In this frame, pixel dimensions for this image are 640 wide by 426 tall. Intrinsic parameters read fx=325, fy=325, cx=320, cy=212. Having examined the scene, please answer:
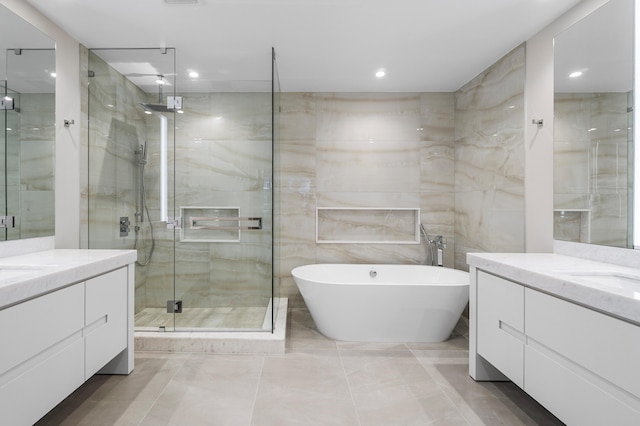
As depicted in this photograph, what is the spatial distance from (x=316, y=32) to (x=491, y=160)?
181cm

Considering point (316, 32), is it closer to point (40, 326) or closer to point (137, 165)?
point (137, 165)

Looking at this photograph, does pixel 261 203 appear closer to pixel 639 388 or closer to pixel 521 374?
pixel 521 374

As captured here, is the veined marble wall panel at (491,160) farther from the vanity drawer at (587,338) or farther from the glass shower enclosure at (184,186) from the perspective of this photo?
the glass shower enclosure at (184,186)

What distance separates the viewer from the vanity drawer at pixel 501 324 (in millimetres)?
1657

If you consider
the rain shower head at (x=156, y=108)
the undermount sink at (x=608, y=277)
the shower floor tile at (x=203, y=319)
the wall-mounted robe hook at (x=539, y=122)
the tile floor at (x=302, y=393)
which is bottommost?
the tile floor at (x=302, y=393)

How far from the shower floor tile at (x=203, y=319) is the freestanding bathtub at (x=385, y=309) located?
0.49 metres

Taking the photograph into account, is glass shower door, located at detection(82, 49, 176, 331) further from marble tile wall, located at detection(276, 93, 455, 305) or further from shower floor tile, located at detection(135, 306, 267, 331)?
marble tile wall, located at detection(276, 93, 455, 305)

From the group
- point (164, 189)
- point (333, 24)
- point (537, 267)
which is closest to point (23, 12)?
point (164, 189)

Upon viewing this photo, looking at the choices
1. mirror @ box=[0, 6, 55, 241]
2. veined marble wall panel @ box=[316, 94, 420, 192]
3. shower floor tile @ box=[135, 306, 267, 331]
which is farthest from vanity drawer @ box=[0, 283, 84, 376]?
veined marble wall panel @ box=[316, 94, 420, 192]

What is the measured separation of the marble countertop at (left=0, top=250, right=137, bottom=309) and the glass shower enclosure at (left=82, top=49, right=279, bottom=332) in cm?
71

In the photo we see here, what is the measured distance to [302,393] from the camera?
6.31 ft

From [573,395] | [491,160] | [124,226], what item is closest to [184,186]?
[124,226]

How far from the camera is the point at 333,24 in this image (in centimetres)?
218

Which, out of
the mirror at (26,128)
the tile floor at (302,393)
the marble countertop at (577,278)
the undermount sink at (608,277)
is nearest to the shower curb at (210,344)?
the tile floor at (302,393)
